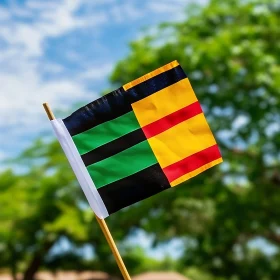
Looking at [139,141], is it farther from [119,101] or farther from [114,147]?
[119,101]

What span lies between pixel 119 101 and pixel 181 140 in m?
0.47

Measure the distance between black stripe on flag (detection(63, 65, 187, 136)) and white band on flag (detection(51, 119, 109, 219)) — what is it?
2.4 inches

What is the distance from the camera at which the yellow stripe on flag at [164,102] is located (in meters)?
4.15

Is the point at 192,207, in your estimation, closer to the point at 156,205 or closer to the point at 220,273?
the point at 156,205

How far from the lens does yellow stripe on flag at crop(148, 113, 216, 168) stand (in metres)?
4.12

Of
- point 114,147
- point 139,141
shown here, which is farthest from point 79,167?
point 139,141

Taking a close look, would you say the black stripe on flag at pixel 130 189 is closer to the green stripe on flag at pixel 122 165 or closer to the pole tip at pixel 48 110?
the green stripe on flag at pixel 122 165

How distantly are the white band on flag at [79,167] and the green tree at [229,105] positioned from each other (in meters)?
8.44

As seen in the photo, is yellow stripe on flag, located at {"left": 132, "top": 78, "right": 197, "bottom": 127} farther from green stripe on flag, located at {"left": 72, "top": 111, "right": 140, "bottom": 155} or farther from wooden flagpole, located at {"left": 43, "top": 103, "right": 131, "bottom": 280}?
wooden flagpole, located at {"left": 43, "top": 103, "right": 131, "bottom": 280}

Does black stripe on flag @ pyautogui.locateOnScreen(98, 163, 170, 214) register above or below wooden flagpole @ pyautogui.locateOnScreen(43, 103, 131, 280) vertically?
above

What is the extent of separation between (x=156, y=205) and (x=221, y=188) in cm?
202

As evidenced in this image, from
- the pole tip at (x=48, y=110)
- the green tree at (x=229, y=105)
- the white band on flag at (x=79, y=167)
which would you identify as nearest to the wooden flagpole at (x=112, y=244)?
the pole tip at (x=48, y=110)

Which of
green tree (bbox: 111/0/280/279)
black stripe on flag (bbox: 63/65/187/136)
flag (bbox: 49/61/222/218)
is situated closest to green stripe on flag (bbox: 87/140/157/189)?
flag (bbox: 49/61/222/218)

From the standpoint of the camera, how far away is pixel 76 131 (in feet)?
13.4
